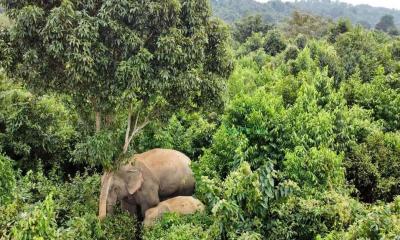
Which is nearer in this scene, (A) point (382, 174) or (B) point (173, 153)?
(B) point (173, 153)

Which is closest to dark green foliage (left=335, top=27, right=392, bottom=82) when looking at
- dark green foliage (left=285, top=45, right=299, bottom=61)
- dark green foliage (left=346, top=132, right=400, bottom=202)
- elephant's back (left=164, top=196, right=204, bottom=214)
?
dark green foliage (left=285, top=45, right=299, bottom=61)

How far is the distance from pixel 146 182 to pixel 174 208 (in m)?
1.36

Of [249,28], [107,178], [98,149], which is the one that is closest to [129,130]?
[107,178]

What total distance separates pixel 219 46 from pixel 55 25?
4548mm

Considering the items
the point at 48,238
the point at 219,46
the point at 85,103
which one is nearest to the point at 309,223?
the point at 219,46

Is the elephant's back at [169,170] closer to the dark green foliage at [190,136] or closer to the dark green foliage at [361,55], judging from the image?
the dark green foliage at [190,136]

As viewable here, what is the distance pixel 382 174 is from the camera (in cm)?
1599

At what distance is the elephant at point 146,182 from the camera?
44.2 feet

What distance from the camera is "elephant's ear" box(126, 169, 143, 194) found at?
13446mm

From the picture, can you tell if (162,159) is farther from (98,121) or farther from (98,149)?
(98,149)

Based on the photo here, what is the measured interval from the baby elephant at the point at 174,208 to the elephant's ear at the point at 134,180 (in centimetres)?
86

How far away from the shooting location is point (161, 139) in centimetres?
1623

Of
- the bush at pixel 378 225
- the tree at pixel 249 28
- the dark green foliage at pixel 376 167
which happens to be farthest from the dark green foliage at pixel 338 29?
the bush at pixel 378 225

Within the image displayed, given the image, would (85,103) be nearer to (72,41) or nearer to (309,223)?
(72,41)
